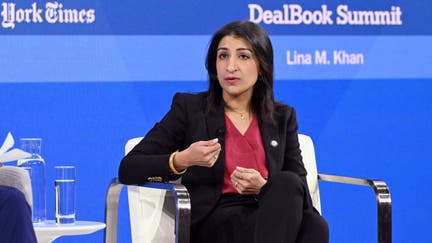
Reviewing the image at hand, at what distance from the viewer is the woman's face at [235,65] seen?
3.38m

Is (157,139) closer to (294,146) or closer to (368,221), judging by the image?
(294,146)

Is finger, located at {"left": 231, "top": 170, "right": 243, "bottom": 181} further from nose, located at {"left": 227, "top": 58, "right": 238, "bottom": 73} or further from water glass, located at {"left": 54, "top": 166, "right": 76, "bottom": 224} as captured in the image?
water glass, located at {"left": 54, "top": 166, "right": 76, "bottom": 224}

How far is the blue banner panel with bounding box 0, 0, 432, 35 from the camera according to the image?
168 inches

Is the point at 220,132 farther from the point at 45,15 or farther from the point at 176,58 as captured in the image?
the point at 45,15

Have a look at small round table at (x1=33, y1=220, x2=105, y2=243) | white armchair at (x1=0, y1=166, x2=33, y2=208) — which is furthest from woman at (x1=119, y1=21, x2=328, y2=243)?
white armchair at (x1=0, y1=166, x2=33, y2=208)

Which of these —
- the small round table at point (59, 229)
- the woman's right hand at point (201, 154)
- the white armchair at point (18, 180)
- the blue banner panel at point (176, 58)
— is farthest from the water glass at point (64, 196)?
the blue banner panel at point (176, 58)

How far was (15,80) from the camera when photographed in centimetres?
423

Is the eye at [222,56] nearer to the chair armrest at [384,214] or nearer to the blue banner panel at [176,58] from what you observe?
the chair armrest at [384,214]

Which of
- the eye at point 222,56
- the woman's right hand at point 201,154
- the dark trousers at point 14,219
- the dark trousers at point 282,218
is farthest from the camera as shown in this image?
the eye at point 222,56

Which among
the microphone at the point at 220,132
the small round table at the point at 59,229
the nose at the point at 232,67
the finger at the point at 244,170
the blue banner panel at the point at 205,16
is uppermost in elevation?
the blue banner panel at the point at 205,16

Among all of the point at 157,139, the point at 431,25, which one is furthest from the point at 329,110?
the point at 157,139

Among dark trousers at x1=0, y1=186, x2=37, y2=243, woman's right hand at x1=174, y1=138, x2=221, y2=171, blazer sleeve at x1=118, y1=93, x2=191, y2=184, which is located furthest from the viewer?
blazer sleeve at x1=118, y1=93, x2=191, y2=184

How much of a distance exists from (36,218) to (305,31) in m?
1.77

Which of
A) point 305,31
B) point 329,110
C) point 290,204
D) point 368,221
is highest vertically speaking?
point 305,31
